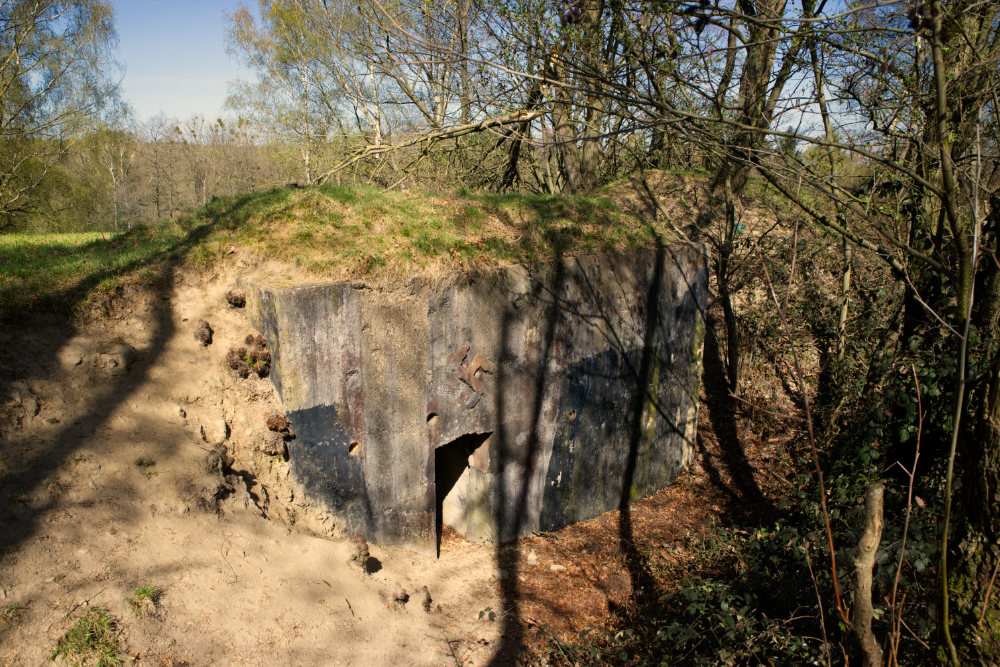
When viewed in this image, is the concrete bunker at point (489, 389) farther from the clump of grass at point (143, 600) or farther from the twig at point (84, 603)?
the twig at point (84, 603)

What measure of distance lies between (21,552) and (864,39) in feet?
22.8

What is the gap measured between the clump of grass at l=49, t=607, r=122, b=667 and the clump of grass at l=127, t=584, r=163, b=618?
16cm

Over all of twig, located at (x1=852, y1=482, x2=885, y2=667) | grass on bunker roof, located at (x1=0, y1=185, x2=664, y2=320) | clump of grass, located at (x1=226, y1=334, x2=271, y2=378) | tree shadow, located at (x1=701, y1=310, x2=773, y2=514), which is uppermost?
grass on bunker roof, located at (x1=0, y1=185, x2=664, y2=320)

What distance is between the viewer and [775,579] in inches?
195

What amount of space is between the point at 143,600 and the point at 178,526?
2.34 ft

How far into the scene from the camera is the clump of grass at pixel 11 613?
11.5ft

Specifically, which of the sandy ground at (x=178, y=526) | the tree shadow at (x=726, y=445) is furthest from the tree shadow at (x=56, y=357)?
the tree shadow at (x=726, y=445)

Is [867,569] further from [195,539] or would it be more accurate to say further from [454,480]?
[454,480]

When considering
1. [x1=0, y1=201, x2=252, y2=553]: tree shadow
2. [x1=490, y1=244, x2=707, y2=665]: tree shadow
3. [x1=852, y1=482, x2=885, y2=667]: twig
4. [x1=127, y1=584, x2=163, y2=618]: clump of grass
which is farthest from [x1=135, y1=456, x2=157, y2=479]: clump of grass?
[x1=852, y1=482, x2=885, y2=667]: twig

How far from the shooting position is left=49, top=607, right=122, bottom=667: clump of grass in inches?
140

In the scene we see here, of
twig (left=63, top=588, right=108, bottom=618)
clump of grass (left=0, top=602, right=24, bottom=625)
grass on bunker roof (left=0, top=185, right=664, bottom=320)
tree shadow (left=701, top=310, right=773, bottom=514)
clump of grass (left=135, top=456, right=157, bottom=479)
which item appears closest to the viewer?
clump of grass (left=0, top=602, right=24, bottom=625)

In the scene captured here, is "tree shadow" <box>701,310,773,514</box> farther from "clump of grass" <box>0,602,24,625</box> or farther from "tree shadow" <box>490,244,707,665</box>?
"clump of grass" <box>0,602,24,625</box>

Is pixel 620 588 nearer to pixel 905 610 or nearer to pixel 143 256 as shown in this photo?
pixel 905 610

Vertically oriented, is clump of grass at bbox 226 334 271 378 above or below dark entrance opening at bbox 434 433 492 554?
above
